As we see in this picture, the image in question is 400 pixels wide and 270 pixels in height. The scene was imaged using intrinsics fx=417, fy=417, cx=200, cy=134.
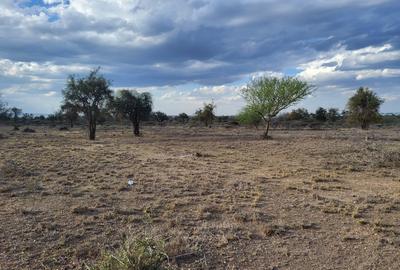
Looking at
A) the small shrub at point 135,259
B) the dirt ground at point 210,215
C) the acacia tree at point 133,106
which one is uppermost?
the acacia tree at point 133,106

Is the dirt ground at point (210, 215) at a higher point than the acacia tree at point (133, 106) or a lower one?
lower

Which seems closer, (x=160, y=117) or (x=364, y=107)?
(x=364, y=107)

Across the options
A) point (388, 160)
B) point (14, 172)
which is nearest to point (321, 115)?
point (388, 160)

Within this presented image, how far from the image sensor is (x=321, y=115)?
86875 millimetres

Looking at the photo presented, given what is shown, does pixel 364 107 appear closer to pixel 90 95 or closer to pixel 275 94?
pixel 275 94

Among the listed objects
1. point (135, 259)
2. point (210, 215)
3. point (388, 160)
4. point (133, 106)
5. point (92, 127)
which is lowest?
point (210, 215)

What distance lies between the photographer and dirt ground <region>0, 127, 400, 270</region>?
269 inches

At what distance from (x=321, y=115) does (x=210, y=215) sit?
268 feet

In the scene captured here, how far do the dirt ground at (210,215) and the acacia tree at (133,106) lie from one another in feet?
91.4

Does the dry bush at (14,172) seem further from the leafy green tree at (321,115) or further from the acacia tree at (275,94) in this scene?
the leafy green tree at (321,115)

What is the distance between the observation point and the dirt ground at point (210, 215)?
6.84 metres

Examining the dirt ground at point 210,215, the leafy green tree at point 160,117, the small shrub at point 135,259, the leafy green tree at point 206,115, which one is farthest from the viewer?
the leafy green tree at point 160,117

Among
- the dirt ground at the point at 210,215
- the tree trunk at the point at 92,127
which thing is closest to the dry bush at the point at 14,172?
the dirt ground at the point at 210,215

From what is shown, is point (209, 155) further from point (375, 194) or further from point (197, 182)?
point (375, 194)
